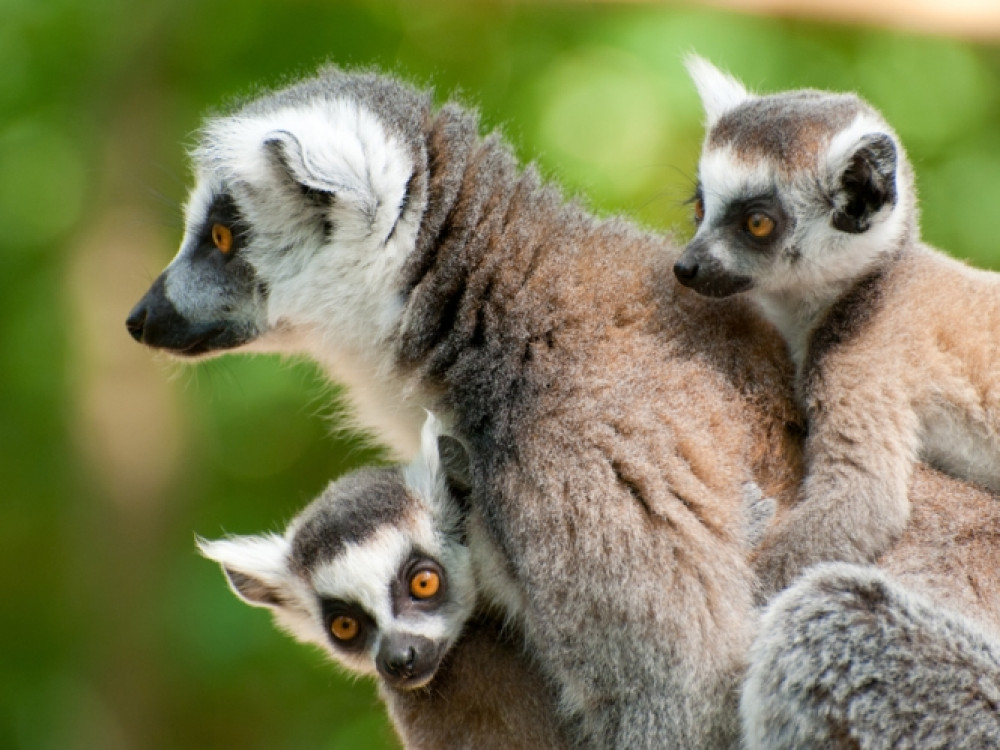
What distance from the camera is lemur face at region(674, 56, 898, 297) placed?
318 cm

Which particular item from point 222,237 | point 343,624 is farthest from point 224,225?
point 343,624

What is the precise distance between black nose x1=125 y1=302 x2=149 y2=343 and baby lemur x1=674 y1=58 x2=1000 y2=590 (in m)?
1.57

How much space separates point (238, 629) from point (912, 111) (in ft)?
16.2

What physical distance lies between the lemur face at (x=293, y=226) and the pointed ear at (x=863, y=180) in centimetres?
119

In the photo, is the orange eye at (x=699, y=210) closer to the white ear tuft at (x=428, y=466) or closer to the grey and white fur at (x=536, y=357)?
the grey and white fur at (x=536, y=357)

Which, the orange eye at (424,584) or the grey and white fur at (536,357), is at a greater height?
the grey and white fur at (536,357)

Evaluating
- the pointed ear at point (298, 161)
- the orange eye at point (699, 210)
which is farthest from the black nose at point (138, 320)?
the orange eye at point (699, 210)

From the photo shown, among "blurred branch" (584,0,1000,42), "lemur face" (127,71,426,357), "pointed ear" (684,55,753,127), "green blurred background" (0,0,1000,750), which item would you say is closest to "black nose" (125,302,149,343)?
"lemur face" (127,71,426,357)

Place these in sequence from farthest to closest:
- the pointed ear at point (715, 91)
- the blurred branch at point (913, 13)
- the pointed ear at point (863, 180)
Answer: the blurred branch at point (913, 13), the pointed ear at point (715, 91), the pointed ear at point (863, 180)

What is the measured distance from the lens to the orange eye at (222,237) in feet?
10.8

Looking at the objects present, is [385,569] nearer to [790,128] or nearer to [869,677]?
[869,677]

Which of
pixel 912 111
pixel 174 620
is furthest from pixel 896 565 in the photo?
pixel 174 620

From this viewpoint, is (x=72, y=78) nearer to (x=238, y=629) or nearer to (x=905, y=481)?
(x=238, y=629)

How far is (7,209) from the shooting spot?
711 cm
